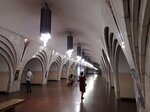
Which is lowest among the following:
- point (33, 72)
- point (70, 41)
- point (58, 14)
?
point (33, 72)

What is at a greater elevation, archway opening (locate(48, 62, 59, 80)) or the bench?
archway opening (locate(48, 62, 59, 80))

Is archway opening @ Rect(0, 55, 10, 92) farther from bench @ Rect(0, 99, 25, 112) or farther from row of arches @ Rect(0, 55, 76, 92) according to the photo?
bench @ Rect(0, 99, 25, 112)

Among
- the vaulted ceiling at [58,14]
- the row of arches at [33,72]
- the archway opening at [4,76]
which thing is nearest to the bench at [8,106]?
the vaulted ceiling at [58,14]

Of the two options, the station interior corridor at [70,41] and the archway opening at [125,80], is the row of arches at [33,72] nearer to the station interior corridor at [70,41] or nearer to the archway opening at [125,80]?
the station interior corridor at [70,41]

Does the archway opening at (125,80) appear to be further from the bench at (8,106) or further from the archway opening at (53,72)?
the archway opening at (53,72)

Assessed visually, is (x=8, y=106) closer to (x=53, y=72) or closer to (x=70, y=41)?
(x=70, y=41)

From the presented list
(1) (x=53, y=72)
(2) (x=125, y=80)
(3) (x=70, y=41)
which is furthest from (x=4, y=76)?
(1) (x=53, y=72)

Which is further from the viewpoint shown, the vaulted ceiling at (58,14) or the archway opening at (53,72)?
the archway opening at (53,72)

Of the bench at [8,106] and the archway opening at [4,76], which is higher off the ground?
the archway opening at [4,76]

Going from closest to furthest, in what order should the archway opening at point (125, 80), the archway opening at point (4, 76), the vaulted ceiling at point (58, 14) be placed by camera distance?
the vaulted ceiling at point (58, 14) < the archway opening at point (125, 80) < the archway opening at point (4, 76)

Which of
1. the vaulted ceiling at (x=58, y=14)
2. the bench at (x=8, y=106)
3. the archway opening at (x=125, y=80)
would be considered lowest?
the bench at (x=8, y=106)

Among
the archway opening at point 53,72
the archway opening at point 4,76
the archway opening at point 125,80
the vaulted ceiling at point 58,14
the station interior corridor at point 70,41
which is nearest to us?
the station interior corridor at point 70,41

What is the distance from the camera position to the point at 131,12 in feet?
12.1

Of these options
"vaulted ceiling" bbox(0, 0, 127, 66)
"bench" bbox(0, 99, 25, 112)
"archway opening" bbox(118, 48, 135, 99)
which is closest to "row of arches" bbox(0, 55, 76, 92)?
"vaulted ceiling" bbox(0, 0, 127, 66)
